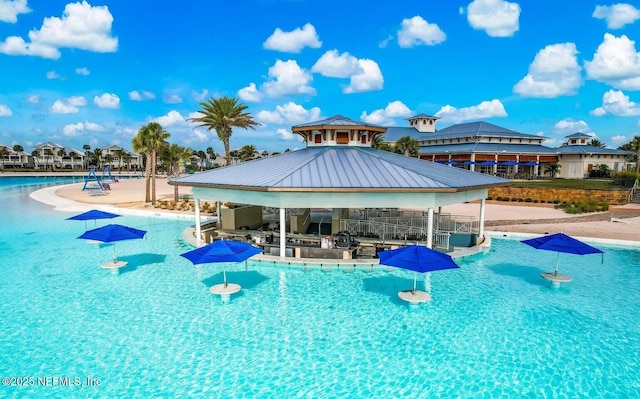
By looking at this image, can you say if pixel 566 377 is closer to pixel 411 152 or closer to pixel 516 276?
pixel 516 276

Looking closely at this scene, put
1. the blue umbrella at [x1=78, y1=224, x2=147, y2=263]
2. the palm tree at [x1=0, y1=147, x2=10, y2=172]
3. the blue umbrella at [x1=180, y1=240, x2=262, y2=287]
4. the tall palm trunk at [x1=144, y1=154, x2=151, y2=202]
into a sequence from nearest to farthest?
the blue umbrella at [x1=180, y1=240, x2=262, y2=287]
the blue umbrella at [x1=78, y1=224, x2=147, y2=263]
the tall palm trunk at [x1=144, y1=154, x2=151, y2=202]
the palm tree at [x1=0, y1=147, x2=10, y2=172]

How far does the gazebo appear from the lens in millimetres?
17766

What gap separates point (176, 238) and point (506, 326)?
2038 centimetres

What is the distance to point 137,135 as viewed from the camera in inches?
1489

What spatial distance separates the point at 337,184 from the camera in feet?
58.5

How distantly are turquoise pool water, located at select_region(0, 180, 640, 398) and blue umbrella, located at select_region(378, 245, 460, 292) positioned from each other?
1.75m

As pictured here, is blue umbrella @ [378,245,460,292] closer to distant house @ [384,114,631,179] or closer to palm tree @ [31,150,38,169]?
distant house @ [384,114,631,179]

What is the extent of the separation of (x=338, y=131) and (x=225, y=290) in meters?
14.5

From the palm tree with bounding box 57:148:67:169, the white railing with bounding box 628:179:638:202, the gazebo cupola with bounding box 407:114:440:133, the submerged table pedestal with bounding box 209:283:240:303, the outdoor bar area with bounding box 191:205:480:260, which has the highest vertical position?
the gazebo cupola with bounding box 407:114:440:133

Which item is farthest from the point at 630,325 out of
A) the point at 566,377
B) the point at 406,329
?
the point at 406,329

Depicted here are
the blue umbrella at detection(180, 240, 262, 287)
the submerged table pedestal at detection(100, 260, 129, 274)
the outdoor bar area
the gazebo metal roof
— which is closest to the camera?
the blue umbrella at detection(180, 240, 262, 287)

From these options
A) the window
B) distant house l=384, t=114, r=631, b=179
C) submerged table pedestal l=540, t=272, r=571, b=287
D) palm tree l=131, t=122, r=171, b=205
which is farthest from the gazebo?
distant house l=384, t=114, r=631, b=179

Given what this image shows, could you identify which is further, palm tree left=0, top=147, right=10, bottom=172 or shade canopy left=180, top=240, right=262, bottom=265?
palm tree left=0, top=147, right=10, bottom=172

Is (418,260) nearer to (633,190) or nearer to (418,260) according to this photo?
(418,260)
